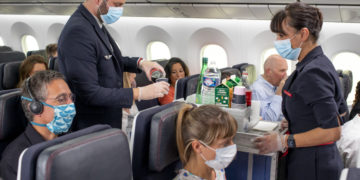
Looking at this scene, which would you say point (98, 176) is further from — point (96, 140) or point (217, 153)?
point (217, 153)

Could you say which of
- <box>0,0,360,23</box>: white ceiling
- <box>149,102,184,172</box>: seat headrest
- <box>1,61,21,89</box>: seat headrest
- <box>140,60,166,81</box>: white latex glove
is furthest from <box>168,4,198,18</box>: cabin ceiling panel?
<box>149,102,184,172</box>: seat headrest

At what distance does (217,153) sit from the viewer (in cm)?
182

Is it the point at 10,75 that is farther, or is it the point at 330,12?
the point at 330,12

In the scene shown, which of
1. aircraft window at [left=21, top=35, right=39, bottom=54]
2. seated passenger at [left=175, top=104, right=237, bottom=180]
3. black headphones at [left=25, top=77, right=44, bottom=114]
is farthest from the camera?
aircraft window at [left=21, top=35, right=39, bottom=54]

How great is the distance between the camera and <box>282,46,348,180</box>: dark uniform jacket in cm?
169

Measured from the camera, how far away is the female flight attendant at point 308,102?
5.59 feet

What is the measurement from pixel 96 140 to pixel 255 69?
5.42 metres

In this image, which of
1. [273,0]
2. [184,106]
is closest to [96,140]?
[184,106]

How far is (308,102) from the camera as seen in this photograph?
171 centimetres

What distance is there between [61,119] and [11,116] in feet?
0.95

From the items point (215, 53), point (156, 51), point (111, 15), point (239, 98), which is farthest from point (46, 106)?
point (156, 51)

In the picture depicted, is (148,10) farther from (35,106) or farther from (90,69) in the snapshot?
(35,106)

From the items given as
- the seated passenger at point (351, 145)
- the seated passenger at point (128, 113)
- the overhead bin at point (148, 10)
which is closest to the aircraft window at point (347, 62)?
the seated passenger at point (351, 145)

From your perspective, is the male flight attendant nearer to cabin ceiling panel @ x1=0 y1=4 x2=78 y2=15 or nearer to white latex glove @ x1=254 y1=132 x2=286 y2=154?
white latex glove @ x1=254 y1=132 x2=286 y2=154
